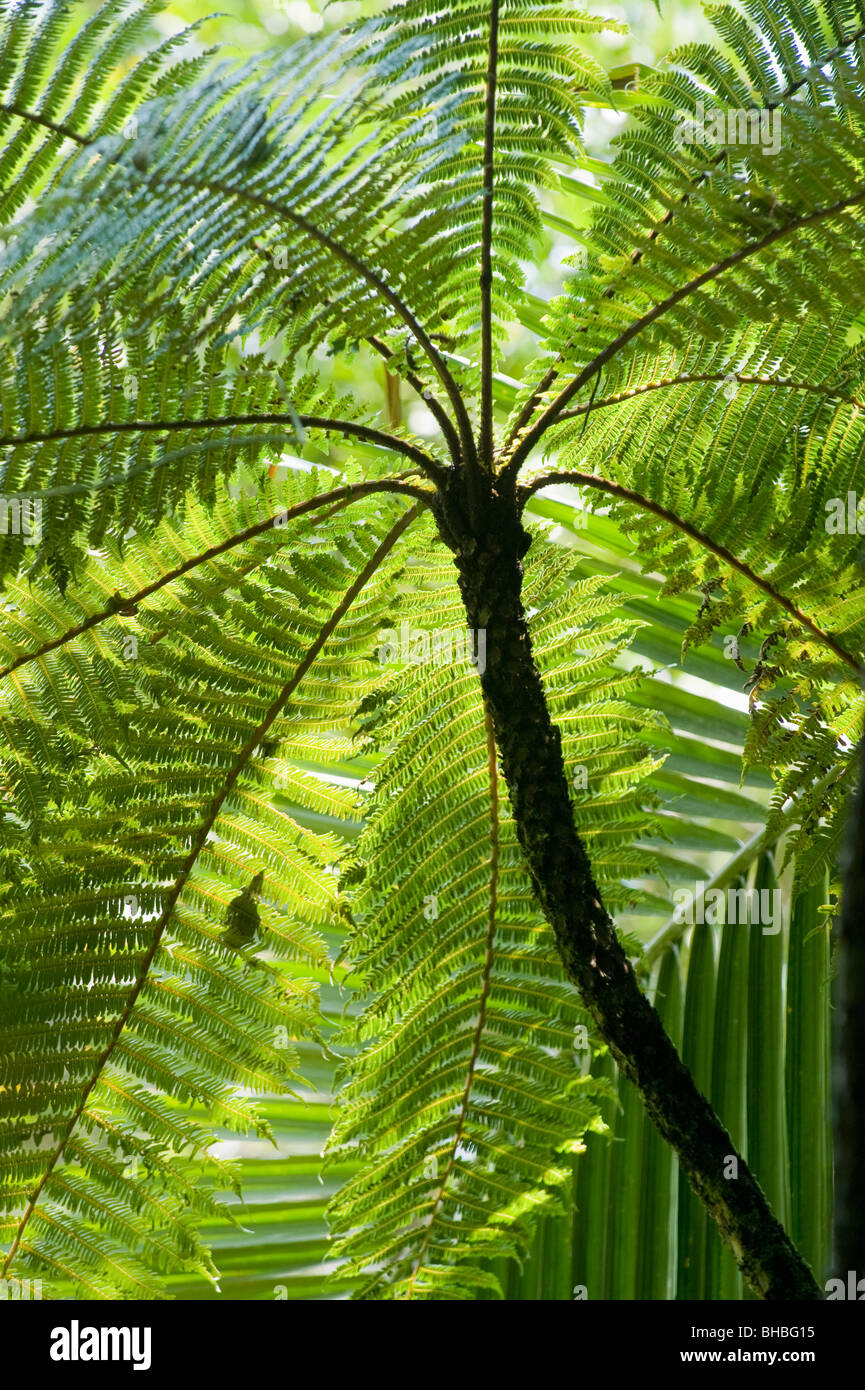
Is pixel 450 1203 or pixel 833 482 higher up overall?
pixel 833 482

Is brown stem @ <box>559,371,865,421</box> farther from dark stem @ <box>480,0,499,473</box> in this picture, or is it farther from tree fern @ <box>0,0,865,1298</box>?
dark stem @ <box>480,0,499,473</box>

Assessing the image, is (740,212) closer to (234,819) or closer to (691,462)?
(691,462)

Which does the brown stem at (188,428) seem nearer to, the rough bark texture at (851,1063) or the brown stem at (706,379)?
the brown stem at (706,379)

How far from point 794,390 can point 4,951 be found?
119 centimetres

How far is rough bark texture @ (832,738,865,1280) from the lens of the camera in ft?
1.24

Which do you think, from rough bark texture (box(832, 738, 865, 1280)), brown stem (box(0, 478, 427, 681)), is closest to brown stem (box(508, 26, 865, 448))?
brown stem (box(0, 478, 427, 681))

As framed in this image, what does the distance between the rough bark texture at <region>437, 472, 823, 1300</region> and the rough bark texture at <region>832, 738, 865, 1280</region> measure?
521 millimetres

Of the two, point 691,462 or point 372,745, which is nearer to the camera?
point 691,462

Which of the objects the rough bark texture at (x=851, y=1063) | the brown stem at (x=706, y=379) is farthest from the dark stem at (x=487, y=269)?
the rough bark texture at (x=851, y=1063)

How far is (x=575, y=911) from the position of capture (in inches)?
39.9

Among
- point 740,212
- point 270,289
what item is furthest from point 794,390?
point 270,289
